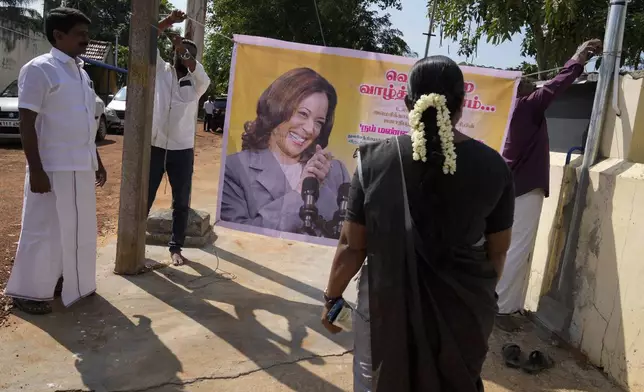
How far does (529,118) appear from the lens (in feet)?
12.2

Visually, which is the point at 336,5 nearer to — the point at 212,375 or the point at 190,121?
the point at 190,121

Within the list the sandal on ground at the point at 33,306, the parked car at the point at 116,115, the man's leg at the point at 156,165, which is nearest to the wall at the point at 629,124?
the man's leg at the point at 156,165

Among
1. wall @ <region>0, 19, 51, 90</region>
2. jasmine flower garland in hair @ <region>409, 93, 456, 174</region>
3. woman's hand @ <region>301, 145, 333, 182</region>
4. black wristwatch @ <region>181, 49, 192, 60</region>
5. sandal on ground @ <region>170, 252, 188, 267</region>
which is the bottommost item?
sandal on ground @ <region>170, 252, 188, 267</region>

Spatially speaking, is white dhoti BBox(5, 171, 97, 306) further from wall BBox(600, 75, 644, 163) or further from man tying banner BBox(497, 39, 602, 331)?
wall BBox(600, 75, 644, 163)

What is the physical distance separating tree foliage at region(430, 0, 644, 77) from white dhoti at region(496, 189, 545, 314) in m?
6.16

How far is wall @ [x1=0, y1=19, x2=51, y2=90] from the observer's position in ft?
66.1

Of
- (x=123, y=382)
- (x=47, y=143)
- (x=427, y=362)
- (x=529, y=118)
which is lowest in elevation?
(x=123, y=382)

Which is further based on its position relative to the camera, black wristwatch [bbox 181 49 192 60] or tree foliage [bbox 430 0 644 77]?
tree foliage [bbox 430 0 644 77]

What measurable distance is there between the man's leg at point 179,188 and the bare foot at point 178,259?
0.02 m

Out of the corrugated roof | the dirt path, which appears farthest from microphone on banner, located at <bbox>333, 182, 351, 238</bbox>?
the corrugated roof

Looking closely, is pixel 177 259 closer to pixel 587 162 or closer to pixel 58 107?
pixel 58 107

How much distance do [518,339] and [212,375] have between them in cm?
211

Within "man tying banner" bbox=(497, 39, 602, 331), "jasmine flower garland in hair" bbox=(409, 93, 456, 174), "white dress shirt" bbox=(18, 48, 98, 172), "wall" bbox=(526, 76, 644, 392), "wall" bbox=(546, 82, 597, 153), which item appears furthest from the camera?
"wall" bbox=(546, 82, 597, 153)

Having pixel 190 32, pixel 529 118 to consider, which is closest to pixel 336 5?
pixel 190 32
